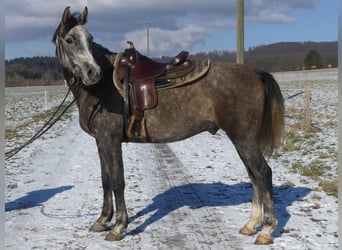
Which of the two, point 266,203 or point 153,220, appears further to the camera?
point 153,220

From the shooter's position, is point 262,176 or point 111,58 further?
point 111,58

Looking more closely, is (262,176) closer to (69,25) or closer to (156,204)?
(156,204)

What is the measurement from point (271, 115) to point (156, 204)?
7.43ft

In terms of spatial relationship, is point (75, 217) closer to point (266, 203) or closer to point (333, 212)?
point (266, 203)

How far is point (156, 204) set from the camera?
598cm

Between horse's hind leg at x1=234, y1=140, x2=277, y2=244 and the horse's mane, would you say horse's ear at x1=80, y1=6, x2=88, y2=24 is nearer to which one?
the horse's mane

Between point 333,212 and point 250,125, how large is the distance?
1.88 m

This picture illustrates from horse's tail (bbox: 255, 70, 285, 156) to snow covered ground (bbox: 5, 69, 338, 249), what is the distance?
1.09 meters

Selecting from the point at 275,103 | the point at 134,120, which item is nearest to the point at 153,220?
the point at 134,120

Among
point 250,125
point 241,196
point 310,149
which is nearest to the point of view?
point 250,125

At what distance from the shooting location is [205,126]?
4.80 metres

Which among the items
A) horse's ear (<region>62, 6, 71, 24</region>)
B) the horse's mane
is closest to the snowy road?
the horse's mane

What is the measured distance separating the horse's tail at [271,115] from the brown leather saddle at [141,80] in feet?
2.56

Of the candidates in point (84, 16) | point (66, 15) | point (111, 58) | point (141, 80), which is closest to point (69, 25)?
point (66, 15)
